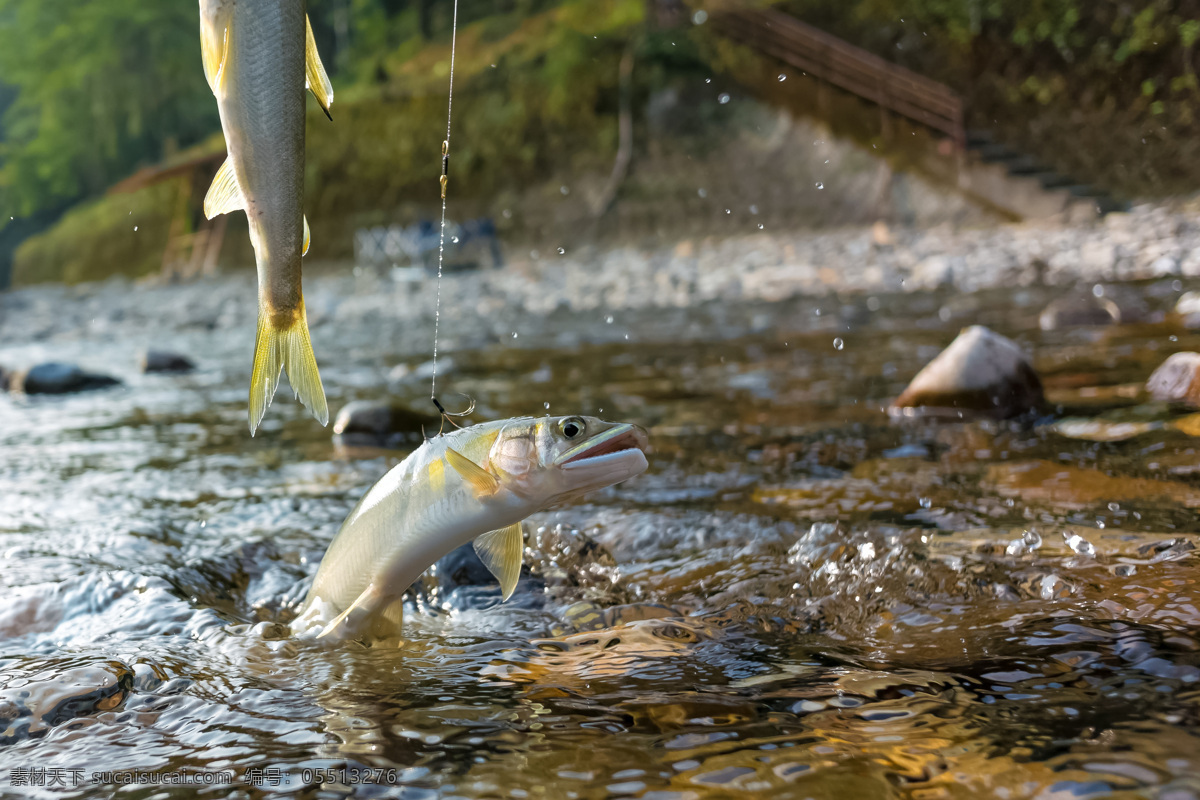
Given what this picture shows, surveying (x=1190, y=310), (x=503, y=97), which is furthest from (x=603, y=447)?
(x=503, y=97)

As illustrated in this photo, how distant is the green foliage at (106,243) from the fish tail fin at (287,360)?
29.7 meters

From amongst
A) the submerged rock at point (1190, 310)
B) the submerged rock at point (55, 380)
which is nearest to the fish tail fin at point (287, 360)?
the submerged rock at point (1190, 310)

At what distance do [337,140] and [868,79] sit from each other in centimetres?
1447

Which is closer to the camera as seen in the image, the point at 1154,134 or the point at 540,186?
the point at 1154,134

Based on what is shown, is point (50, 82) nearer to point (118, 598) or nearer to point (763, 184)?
point (763, 184)

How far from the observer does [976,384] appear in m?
5.56

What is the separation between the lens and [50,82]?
114 feet

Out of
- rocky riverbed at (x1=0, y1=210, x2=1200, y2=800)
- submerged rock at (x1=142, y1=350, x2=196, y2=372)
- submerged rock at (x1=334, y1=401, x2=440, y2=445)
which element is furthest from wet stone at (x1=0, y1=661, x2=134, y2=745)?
submerged rock at (x1=142, y1=350, x2=196, y2=372)

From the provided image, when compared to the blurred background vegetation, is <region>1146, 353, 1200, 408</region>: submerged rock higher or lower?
lower

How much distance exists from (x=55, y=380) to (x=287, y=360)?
7624 mm

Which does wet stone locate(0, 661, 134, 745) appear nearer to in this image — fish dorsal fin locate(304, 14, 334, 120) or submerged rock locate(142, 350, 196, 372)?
fish dorsal fin locate(304, 14, 334, 120)

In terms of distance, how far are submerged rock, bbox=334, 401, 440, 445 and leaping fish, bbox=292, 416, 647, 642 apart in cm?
330

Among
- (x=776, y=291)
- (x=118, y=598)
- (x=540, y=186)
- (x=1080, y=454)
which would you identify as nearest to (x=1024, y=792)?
(x=118, y=598)

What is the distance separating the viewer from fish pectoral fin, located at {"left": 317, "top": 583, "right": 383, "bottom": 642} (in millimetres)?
2559
